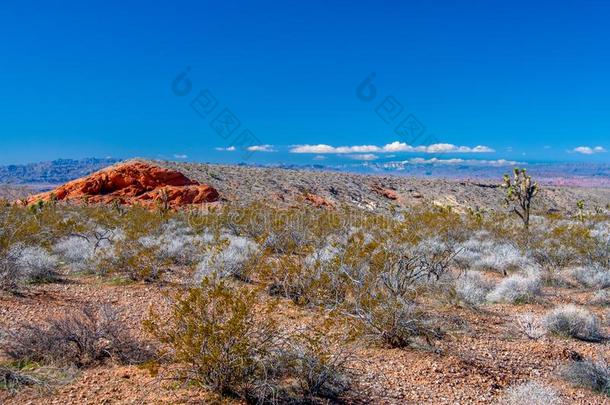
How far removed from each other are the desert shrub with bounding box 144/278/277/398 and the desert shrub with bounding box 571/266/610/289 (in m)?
9.42

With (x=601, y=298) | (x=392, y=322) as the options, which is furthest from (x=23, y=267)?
(x=601, y=298)

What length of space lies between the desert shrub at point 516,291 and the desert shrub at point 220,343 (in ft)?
21.6

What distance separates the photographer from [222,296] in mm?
4840

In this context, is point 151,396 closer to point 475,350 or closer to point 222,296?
point 222,296

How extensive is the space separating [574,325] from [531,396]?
10.6ft


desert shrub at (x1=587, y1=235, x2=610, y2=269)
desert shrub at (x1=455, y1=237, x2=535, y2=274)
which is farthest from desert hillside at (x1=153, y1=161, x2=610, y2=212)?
desert shrub at (x1=587, y1=235, x2=610, y2=269)

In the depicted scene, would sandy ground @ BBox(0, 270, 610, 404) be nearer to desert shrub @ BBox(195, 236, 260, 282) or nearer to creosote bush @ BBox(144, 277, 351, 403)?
creosote bush @ BBox(144, 277, 351, 403)

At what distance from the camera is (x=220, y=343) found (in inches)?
187

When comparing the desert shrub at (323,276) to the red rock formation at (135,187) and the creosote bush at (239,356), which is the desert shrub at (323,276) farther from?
the red rock formation at (135,187)

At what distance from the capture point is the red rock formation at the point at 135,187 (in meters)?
36.0

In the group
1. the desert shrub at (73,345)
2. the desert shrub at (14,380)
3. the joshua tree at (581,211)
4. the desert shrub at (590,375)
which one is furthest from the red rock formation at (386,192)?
the desert shrub at (14,380)

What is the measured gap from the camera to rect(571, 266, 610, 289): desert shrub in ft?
36.3

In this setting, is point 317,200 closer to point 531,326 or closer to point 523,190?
point 523,190

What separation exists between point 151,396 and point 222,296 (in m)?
1.27
